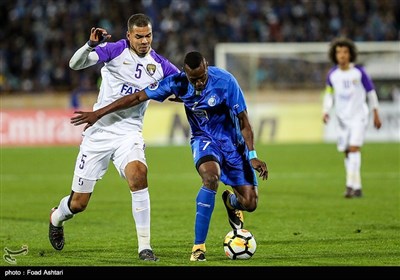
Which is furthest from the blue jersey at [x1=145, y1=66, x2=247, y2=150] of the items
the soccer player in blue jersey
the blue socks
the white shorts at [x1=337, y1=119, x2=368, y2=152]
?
the white shorts at [x1=337, y1=119, x2=368, y2=152]

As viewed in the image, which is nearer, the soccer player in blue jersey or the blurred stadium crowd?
the soccer player in blue jersey

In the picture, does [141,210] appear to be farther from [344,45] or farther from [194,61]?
[344,45]

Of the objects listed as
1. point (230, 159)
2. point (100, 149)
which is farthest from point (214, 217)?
point (100, 149)

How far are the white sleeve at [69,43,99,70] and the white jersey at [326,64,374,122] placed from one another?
25.0 ft

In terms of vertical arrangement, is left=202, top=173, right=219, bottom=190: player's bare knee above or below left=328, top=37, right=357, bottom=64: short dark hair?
below

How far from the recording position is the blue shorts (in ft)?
29.9

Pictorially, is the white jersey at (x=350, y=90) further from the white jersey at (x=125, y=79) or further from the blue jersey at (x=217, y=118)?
the white jersey at (x=125, y=79)

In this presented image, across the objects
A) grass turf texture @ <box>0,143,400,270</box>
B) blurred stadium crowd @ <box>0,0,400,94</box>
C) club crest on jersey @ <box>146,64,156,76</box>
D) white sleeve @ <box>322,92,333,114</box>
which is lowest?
grass turf texture @ <box>0,143,400,270</box>

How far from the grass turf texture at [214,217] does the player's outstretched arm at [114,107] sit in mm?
1356

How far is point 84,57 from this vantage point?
29.5 ft

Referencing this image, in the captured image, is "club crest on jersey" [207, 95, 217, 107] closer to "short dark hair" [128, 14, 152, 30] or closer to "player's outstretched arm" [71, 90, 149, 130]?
"player's outstretched arm" [71, 90, 149, 130]

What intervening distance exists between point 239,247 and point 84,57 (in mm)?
2413

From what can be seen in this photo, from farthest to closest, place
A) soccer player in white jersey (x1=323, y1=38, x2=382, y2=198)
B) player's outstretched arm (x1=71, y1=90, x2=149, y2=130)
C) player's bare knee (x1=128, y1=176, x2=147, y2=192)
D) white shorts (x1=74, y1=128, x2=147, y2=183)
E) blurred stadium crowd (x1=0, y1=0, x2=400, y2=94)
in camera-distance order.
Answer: blurred stadium crowd (x1=0, y1=0, x2=400, y2=94), soccer player in white jersey (x1=323, y1=38, x2=382, y2=198), white shorts (x1=74, y1=128, x2=147, y2=183), player's outstretched arm (x1=71, y1=90, x2=149, y2=130), player's bare knee (x1=128, y1=176, x2=147, y2=192)

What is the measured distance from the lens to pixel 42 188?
17453 millimetres
